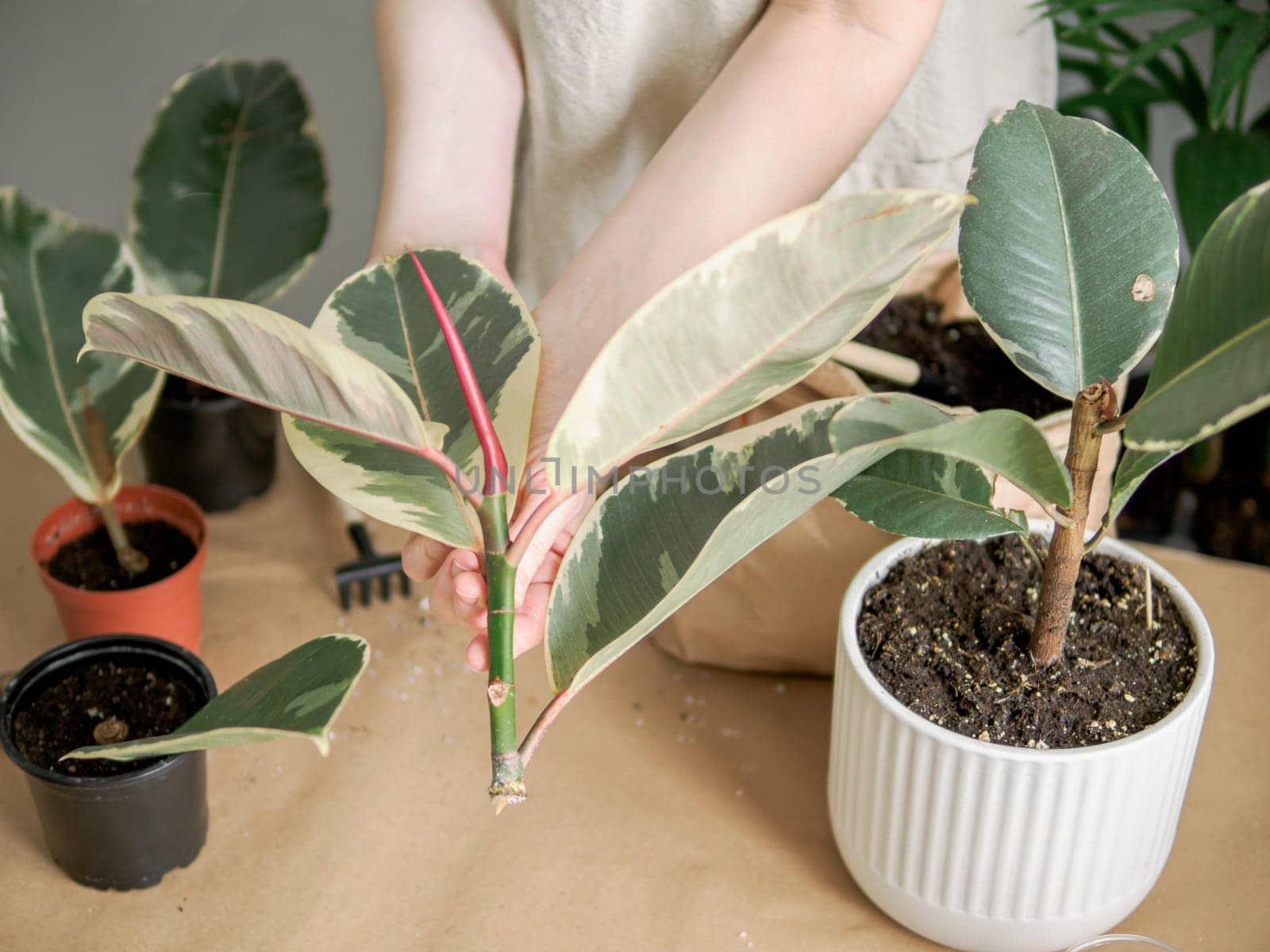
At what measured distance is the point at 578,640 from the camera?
492 millimetres

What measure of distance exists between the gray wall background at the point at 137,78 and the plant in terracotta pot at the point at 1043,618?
0.82m

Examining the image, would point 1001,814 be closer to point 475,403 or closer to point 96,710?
point 475,403

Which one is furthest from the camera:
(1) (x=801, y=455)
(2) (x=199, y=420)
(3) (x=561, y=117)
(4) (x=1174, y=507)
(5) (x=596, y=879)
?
(4) (x=1174, y=507)

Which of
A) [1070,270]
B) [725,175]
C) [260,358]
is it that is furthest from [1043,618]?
[260,358]

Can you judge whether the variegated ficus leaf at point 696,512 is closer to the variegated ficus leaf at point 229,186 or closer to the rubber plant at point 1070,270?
the rubber plant at point 1070,270

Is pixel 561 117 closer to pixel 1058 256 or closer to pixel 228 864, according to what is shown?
pixel 1058 256

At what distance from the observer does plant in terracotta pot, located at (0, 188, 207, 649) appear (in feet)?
2.43

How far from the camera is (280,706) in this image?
1.39 feet

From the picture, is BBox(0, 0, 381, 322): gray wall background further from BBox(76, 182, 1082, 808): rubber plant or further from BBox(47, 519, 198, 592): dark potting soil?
BBox(76, 182, 1082, 808): rubber plant

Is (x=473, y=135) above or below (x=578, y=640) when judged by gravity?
above

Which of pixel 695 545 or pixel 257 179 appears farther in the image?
pixel 257 179

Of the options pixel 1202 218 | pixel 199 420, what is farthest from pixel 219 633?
pixel 1202 218

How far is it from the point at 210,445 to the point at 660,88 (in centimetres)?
47

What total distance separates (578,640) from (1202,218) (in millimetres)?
620
